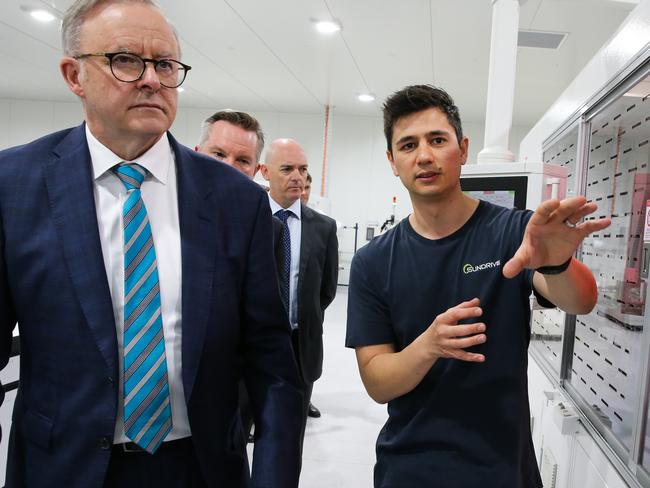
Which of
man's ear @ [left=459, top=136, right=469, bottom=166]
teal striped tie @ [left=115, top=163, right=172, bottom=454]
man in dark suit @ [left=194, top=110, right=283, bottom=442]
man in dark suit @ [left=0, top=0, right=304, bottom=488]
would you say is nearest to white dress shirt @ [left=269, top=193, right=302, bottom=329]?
man in dark suit @ [left=194, top=110, right=283, bottom=442]

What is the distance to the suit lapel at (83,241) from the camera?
0.86m

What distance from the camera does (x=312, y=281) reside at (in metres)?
2.59

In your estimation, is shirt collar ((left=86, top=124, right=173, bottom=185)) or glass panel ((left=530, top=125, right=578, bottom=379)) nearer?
shirt collar ((left=86, top=124, right=173, bottom=185))

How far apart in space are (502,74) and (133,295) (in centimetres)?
182

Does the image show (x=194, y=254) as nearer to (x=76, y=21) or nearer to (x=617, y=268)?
(x=76, y=21)

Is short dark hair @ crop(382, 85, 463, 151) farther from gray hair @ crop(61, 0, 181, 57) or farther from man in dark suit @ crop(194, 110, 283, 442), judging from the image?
man in dark suit @ crop(194, 110, 283, 442)

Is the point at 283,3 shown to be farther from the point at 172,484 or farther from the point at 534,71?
the point at 172,484

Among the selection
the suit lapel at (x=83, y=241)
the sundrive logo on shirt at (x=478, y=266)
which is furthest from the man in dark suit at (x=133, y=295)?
the sundrive logo on shirt at (x=478, y=266)

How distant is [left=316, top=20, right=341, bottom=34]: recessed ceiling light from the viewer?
4938 mm

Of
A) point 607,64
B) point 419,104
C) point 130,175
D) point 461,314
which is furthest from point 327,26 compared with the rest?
point 461,314

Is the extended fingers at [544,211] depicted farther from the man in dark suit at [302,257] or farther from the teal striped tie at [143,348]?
the man in dark suit at [302,257]

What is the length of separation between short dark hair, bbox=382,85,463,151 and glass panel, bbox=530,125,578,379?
1087 mm

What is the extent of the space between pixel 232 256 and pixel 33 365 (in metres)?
0.43

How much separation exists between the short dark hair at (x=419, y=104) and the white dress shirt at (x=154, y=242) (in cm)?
63
